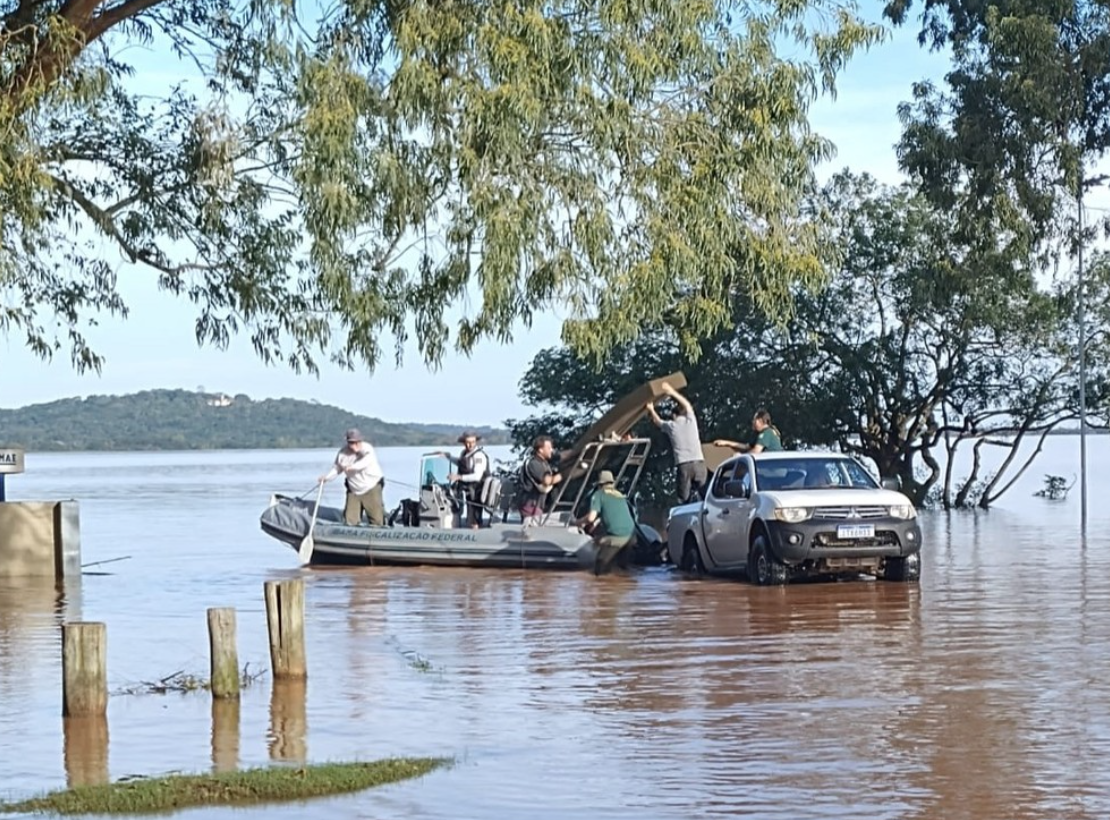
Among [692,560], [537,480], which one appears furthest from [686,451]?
[692,560]

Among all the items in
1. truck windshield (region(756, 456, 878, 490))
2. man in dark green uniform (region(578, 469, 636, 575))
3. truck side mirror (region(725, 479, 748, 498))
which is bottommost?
man in dark green uniform (region(578, 469, 636, 575))

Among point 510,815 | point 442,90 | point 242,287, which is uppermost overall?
point 442,90

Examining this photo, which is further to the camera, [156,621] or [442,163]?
[156,621]

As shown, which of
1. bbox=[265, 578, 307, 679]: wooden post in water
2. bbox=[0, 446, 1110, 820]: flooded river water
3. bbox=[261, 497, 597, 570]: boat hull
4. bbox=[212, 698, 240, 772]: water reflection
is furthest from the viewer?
bbox=[261, 497, 597, 570]: boat hull

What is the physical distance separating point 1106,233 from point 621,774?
31718 mm

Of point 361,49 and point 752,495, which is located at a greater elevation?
point 361,49

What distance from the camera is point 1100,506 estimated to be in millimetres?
48594

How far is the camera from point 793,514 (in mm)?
21516

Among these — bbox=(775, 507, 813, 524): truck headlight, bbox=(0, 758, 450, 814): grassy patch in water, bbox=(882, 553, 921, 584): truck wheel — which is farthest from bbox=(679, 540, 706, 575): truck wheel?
bbox=(0, 758, 450, 814): grassy patch in water

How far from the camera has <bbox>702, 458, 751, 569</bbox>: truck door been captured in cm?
2262

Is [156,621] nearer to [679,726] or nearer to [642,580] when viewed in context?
[642,580]

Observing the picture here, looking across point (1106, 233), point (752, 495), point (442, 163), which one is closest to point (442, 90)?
point (442, 163)

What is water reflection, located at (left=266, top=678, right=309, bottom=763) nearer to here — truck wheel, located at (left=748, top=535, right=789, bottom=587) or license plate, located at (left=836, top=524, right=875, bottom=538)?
truck wheel, located at (left=748, top=535, right=789, bottom=587)

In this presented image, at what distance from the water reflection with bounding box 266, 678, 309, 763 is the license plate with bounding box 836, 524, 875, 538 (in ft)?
28.7
